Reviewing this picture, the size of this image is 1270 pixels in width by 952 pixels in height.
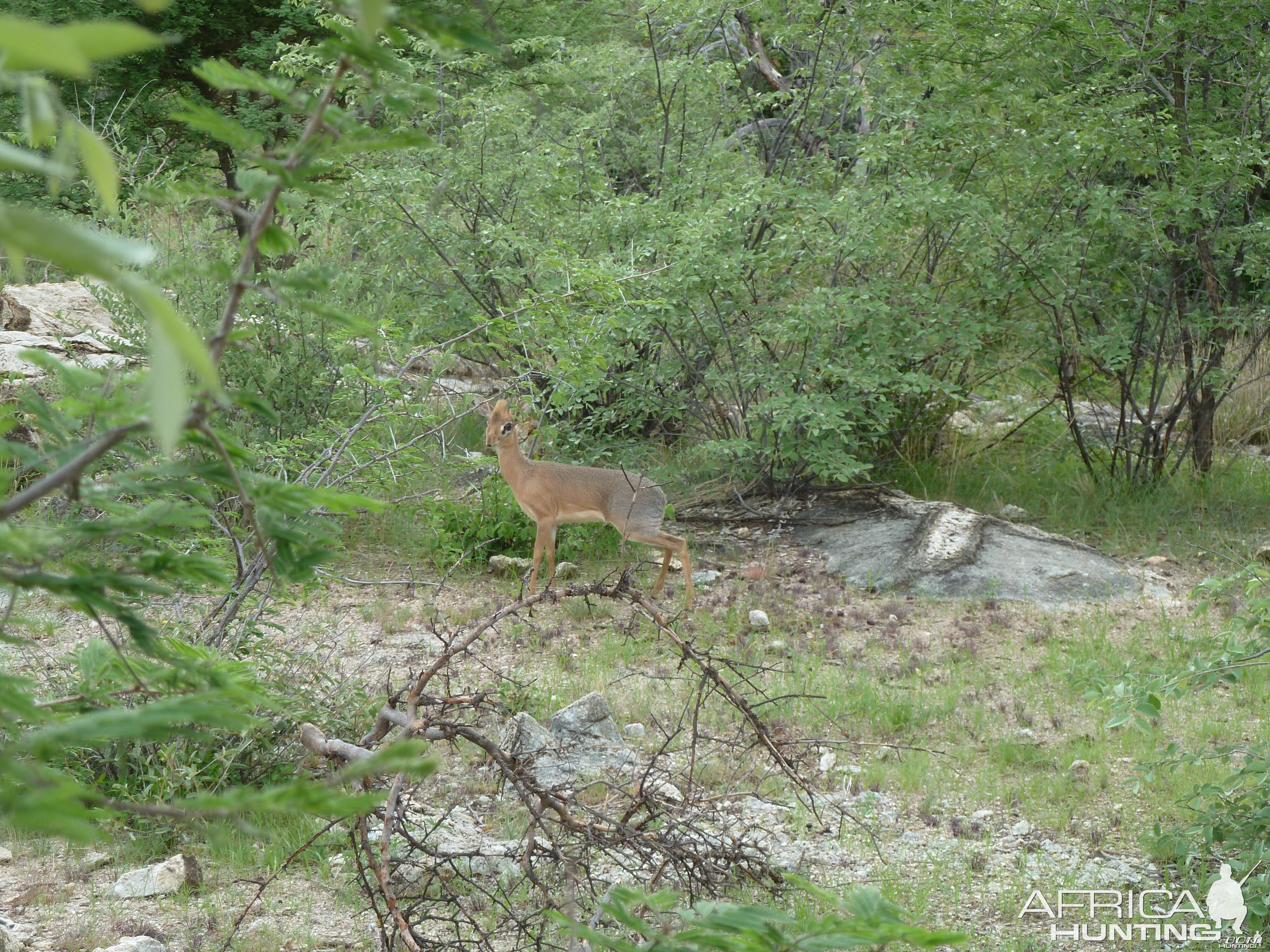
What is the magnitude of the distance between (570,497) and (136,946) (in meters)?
4.36

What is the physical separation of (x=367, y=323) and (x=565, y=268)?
519cm

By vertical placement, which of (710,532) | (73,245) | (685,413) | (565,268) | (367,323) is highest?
(73,245)

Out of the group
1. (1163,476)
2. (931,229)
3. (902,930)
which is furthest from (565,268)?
(902,930)

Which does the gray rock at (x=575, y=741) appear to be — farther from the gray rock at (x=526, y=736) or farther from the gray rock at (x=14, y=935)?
the gray rock at (x=14, y=935)

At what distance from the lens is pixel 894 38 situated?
8.62 meters

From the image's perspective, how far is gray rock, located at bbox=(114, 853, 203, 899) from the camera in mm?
3576

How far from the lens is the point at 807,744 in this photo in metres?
3.04

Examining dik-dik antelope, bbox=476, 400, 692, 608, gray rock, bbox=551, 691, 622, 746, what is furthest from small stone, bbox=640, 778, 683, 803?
dik-dik antelope, bbox=476, 400, 692, 608

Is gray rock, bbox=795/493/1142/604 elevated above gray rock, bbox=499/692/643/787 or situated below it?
below

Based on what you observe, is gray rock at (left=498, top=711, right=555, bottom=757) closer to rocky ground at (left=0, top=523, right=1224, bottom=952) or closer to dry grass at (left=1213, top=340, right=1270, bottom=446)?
rocky ground at (left=0, top=523, right=1224, bottom=952)

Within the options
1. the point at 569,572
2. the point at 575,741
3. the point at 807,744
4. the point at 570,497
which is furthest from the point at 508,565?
the point at 807,744

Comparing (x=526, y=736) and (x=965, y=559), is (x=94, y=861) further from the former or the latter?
(x=965, y=559)

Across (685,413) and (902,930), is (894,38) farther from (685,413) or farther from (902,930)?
(902,930)

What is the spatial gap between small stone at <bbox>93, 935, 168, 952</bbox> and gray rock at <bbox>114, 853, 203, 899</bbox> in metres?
0.36
